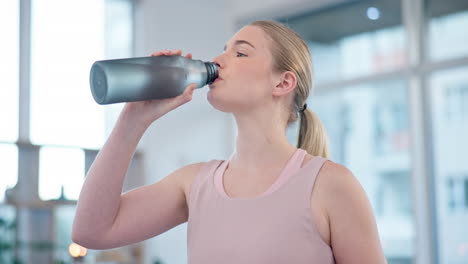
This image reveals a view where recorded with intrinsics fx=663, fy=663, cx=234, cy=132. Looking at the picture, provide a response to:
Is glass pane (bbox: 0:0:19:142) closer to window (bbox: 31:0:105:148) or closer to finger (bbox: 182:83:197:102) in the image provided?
window (bbox: 31:0:105:148)

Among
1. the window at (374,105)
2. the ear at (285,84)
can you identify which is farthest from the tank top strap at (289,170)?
the window at (374,105)

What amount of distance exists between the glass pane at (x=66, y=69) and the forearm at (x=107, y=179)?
10.6 feet

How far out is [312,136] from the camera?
115 centimetres

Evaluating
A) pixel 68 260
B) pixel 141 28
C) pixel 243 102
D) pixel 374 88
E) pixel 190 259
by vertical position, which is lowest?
pixel 68 260

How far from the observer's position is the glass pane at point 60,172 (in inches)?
160

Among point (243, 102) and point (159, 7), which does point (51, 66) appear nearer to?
point (159, 7)

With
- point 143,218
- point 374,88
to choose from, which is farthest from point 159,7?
point 143,218

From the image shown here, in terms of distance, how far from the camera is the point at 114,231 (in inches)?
40.0

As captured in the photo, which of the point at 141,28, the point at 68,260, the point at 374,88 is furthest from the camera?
the point at 141,28

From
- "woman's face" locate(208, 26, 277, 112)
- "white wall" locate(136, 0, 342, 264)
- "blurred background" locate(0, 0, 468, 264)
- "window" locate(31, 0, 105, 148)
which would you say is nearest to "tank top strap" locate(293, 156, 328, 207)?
"woman's face" locate(208, 26, 277, 112)

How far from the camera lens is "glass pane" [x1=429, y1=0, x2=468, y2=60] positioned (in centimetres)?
413

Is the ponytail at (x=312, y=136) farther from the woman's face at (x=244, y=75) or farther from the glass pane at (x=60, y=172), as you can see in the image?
the glass pane at (x=60, y=172)

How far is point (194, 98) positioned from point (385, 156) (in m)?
1.46

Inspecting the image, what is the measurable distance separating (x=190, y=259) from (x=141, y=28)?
13.0ft
